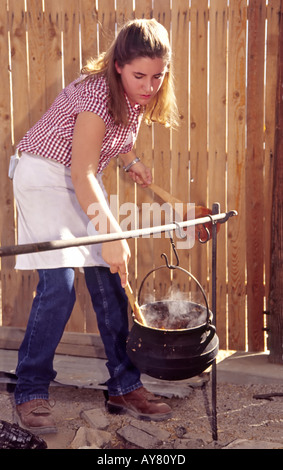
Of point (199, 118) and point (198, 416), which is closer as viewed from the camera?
point (198, 416)

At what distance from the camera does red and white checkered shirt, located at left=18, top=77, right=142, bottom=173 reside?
237 cm

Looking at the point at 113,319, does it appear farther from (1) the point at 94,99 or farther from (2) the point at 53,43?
(2) the point at 53,43

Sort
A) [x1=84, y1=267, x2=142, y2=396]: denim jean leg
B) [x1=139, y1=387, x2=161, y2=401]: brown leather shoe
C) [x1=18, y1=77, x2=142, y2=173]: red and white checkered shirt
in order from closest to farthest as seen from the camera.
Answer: [x1=18, y1=77, x2=142, y2=173]: red and white checkered shirt, [x1=84, y1=267, x2=142, y2=396]: denim jean leg, [x1=139, y1=387, x2=161, y2=401]: brown leather shoe

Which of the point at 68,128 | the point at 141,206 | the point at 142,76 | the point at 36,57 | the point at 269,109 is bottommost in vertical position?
the point at 141,206

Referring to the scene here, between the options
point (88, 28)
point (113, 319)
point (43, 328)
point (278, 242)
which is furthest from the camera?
point (88, 28)

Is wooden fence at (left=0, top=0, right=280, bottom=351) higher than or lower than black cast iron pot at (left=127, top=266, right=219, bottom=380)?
higher

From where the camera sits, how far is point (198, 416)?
2910mm

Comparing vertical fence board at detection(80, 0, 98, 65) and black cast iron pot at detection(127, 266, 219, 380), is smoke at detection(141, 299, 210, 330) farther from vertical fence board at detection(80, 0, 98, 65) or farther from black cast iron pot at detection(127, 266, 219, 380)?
vertical fence board at detection(80, 0, 98, 65)

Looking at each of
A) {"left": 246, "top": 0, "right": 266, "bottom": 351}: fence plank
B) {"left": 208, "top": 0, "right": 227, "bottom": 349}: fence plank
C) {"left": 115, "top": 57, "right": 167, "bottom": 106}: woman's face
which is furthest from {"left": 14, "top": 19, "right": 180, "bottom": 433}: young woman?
{"left": 246, "top": 0, "right": 266, "bottom": 351}: fence plank

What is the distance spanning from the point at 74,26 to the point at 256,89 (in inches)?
48.5

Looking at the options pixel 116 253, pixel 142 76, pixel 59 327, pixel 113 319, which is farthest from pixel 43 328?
pixel 142 76

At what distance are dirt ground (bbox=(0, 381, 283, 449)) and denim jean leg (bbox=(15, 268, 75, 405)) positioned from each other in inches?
10.9

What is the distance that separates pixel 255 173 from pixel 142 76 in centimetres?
139

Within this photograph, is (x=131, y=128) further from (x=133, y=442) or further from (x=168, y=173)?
(x=133, y=442)
